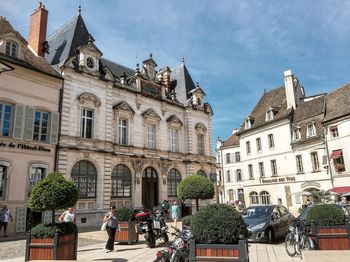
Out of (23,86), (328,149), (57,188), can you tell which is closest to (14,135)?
(23,86)

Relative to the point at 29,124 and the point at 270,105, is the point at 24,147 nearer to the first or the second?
the point at 29,124

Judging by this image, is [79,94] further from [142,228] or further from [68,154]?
[142,228]

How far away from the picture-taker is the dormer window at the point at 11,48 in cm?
1683

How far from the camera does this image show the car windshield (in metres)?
11.8

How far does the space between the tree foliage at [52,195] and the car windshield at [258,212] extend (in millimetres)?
7382

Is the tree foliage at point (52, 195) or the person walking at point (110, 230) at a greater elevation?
the tree foliage at point (52, 195)

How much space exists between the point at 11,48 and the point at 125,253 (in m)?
14.0

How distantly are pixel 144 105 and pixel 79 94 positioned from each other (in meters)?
6.19

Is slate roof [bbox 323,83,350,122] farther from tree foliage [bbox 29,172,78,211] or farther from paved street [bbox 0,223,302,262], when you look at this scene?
tree foliage [bbox 29,172,78,211]

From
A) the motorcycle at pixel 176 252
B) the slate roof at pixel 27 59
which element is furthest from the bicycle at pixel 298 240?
the slate roof at pixel 27 59

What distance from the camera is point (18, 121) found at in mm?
16109

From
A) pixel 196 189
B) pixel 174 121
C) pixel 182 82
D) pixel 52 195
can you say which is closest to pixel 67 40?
pixel 174 121

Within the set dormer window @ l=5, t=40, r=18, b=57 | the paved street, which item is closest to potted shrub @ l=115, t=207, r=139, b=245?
the paved street

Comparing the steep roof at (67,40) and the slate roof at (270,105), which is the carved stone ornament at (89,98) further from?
the slate roof at (270,105)
